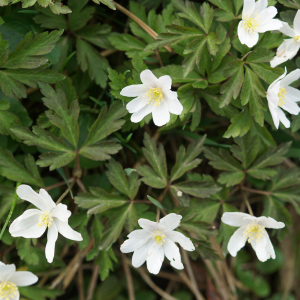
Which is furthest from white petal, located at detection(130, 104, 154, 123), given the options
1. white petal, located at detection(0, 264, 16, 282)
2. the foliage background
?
white petal, located at detection(0, 264, 16, 282)

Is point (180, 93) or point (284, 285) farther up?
point (180, 93)

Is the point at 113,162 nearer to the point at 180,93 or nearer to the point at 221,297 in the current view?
the point at 180,93

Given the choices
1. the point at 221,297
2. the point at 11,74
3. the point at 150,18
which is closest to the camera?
the point at 11,74

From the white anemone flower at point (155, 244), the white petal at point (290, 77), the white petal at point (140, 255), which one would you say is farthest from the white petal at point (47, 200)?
the white petal at point (290, 77)

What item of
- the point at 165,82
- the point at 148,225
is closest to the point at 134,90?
the point at 165,82

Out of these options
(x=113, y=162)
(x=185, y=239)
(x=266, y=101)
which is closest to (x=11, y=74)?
(x=113, y=162)

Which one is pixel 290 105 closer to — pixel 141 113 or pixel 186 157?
pixel 186 157
